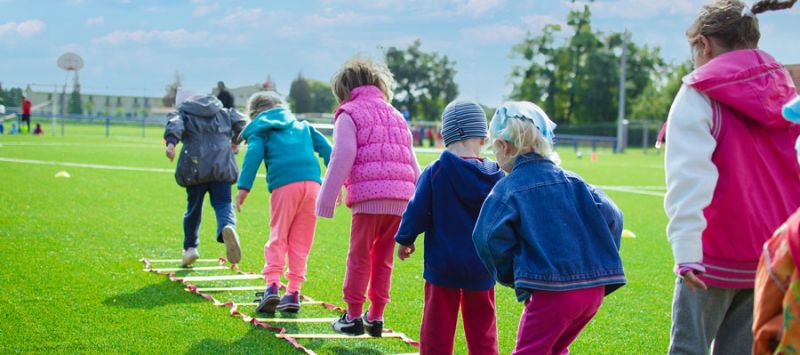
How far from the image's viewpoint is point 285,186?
19.6 ft

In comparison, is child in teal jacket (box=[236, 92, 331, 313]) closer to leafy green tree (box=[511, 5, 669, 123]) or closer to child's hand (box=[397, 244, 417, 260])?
child's hand (box=[397, 244, 417, 260])

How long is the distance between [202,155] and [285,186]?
1.54 meters

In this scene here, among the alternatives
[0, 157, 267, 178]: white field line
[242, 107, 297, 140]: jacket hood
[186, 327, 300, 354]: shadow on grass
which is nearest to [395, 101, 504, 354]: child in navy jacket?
[186, 327, 300, 354]: shadow on grass

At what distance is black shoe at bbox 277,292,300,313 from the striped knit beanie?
2046 millimetres

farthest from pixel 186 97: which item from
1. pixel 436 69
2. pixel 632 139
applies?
pixel 436 69

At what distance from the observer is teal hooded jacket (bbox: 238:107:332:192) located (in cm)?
597

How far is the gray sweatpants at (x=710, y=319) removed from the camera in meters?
3.21

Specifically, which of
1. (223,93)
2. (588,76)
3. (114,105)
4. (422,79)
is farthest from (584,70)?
(223,93)

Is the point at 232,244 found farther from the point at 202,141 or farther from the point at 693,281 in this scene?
the point at 693,281

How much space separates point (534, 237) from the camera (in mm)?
3410

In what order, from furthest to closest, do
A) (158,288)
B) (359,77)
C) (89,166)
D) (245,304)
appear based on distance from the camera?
1. (89,166)
2. (158,288)
3. (245,304)
4. (359,77)

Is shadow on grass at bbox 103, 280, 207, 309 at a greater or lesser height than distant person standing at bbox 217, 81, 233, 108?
lesser

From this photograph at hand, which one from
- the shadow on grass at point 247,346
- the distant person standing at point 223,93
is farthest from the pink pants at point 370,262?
the distant person standing at point 223,93

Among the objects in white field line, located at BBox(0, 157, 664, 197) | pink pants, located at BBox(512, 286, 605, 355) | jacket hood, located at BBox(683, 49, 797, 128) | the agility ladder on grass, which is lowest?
white field line, located at BBox(0, 157, 664, 197)
